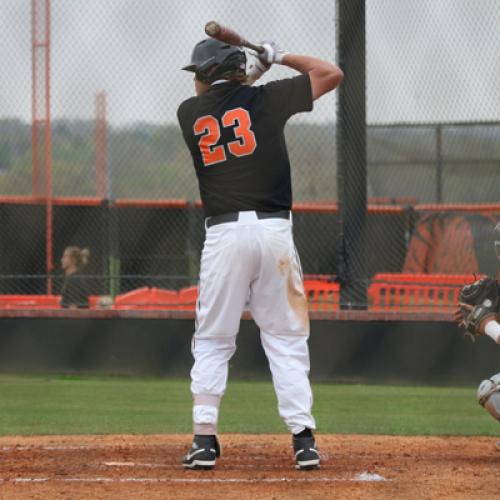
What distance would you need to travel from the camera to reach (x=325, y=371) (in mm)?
9664

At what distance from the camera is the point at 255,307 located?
5207 mm

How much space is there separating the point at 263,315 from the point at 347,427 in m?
2.05

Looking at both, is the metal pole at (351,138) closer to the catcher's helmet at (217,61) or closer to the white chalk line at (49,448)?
the white chalk line at (49,448)

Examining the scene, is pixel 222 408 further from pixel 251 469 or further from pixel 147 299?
pixel 251 469

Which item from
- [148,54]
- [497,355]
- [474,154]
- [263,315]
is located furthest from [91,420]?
[474,154]

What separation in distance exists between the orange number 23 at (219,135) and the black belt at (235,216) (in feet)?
0.83

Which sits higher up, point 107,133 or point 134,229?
point 107,133

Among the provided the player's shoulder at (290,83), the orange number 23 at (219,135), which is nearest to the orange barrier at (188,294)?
the orange number 23 at (219,135)

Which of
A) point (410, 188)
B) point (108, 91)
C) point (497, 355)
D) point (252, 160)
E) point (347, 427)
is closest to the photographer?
point (252, 160)

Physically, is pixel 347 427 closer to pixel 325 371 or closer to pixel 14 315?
pixel 325 371

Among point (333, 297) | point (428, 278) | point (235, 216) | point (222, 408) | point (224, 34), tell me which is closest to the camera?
point (224, 34)

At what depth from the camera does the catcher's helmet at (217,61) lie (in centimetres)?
522

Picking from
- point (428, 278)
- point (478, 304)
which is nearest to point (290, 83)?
point (478, 304)

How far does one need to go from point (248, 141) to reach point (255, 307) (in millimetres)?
732
